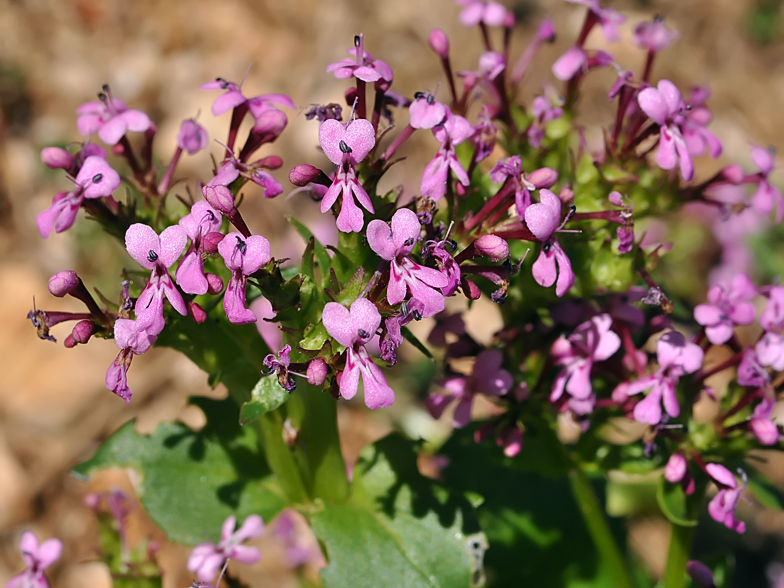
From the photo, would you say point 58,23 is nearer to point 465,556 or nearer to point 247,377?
point 247,377

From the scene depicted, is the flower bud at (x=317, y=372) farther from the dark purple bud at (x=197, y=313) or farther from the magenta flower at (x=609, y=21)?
the magenta flower at (x=609, y=21)

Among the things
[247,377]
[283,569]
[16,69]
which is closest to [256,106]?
[247,377]

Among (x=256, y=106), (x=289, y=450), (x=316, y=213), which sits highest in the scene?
(x=256, y=106)

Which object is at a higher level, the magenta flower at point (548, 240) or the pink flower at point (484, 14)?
the pink flower at point (484, 14)

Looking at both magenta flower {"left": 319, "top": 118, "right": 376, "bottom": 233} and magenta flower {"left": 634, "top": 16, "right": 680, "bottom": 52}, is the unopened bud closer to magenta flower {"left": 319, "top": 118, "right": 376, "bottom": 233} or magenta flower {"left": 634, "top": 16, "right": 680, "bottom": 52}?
magenta flower {"left": 319, "top": 118, "right": 376, "bottom": 233}

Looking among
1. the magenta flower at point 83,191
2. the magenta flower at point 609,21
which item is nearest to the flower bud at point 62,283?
the magenta flower at point 83,191

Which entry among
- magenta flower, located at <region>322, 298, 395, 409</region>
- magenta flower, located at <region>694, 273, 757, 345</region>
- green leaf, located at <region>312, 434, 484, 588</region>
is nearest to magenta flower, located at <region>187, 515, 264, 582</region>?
green leaf, located at <region>312, 434, 484, 588</region>
